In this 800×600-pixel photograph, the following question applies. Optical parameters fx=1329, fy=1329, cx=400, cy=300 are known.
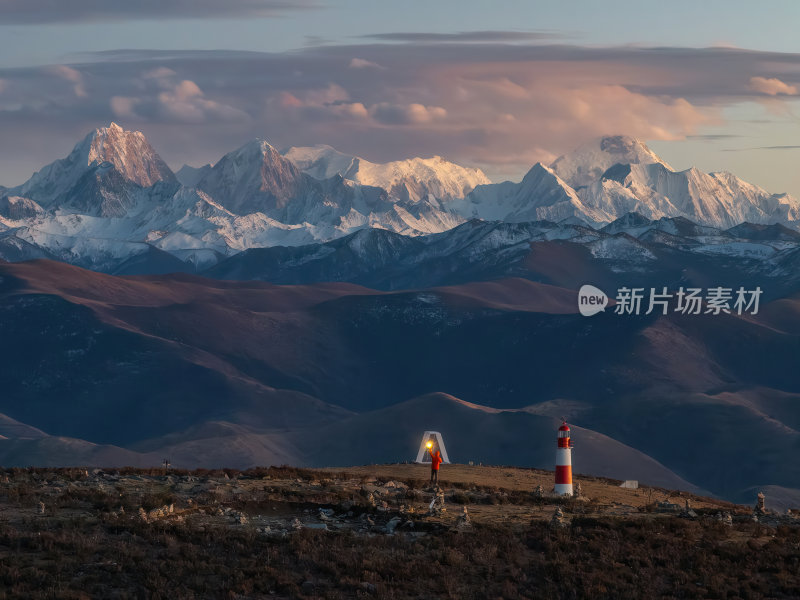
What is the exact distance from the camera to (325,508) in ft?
128

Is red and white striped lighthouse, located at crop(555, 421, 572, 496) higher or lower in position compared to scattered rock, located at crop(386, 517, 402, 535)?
higher

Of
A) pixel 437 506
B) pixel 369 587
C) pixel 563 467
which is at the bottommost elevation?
pixel 369 587

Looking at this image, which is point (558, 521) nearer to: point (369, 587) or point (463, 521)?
point (463, 521)

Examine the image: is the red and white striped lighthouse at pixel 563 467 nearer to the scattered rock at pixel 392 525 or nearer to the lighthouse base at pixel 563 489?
the lighthouse base at pixel 563 489

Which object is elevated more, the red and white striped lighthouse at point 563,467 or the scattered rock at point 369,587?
the red and white striped lighthouse at point 563,467

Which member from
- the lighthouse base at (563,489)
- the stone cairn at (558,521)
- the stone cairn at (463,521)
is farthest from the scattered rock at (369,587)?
the lighthouse base at (563,489)

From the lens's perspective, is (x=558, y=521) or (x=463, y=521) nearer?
(x=463, y=521)

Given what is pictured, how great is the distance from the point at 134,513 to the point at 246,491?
5.95 meters

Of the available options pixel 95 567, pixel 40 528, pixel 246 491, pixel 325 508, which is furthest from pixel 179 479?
pixel 95 567

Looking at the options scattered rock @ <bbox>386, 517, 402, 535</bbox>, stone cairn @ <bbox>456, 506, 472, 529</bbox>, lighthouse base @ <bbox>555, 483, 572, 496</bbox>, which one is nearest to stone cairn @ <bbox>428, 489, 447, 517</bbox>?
Answer: stone cairn @ <bbox>456, 506, 472, 529</bbox>

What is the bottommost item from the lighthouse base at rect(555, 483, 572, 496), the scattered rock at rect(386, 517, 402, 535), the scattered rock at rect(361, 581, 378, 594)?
the scattered rock at rect(361, 581, 378, 594)

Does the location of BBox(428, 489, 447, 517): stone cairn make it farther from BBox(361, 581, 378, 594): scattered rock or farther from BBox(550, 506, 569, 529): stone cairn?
BBox(361, 581, 378, 594): scattered rock

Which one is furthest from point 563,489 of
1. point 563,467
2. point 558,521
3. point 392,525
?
point 392,525

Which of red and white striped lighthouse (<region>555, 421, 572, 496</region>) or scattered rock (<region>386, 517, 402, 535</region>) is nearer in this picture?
scattered rock (<region>386, 517, 402, 535</region>)
